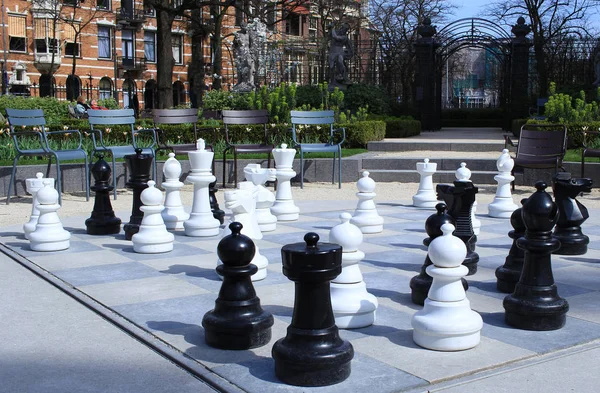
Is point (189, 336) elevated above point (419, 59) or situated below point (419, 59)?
below

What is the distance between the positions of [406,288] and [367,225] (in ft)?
6.10

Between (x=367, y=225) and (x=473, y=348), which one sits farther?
(x=367, y=225)

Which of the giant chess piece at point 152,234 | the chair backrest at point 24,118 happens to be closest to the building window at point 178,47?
the chair backrest at point 24,118

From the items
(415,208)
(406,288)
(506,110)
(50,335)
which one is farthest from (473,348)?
(506,110)

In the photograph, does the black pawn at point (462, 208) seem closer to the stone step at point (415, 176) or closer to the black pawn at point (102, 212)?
the black pawn at point (102, 212)

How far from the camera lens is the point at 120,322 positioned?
3375 millimetres

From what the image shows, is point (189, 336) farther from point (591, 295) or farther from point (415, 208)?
point (415, 208)

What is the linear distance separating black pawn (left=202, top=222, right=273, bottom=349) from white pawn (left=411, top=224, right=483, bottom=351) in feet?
2.11

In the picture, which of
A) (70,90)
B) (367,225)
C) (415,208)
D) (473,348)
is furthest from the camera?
(70,90)

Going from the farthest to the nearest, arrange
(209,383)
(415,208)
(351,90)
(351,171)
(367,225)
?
(351,90), (351,171), (415,208), (367,225), (209,383)

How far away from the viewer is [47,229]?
5.19 m

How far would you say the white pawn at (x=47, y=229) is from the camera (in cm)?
515

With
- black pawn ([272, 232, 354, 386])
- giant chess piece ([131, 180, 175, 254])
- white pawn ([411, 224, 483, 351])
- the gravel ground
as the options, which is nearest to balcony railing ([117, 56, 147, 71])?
the gravel ground

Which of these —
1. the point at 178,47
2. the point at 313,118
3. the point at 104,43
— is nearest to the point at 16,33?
the point at 104,43
